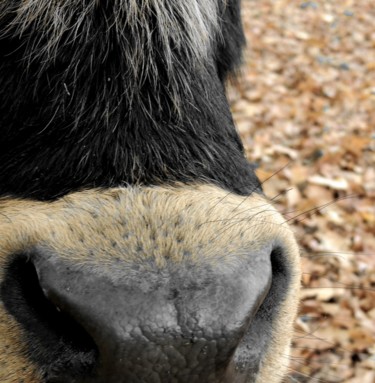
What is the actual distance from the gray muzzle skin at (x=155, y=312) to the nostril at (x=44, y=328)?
2 cm

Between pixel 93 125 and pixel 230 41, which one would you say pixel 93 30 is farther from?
pixel 230 41

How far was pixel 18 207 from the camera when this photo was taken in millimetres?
1968

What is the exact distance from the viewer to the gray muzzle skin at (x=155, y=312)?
1.63 meters

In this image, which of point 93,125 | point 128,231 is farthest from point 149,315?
point 93,125

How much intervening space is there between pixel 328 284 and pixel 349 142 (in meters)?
2.43

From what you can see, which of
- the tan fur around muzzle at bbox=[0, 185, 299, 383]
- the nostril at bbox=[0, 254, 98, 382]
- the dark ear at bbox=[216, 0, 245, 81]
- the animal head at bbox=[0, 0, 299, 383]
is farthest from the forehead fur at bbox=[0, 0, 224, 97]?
the dark ear at bbox=[216, 0, 245, 81]

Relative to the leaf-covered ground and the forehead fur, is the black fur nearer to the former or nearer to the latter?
the forehead fur

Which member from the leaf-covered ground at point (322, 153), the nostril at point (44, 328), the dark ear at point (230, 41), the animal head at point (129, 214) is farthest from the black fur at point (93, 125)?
the dark ear at point (230, 41)

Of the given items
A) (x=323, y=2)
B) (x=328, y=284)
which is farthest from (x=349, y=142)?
(x=323, y=2)

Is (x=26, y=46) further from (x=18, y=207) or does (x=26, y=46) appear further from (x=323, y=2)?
(x=323, y=2)

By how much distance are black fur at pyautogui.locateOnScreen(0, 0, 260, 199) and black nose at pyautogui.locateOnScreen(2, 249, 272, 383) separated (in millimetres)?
378

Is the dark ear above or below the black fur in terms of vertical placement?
below

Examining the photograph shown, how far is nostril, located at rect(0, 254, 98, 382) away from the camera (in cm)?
168

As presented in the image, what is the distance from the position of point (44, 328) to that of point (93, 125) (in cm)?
71
